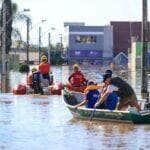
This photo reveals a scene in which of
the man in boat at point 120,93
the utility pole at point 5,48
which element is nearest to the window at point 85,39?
the utility pole at point 5,48

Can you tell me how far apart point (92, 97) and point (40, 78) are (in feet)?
38.3

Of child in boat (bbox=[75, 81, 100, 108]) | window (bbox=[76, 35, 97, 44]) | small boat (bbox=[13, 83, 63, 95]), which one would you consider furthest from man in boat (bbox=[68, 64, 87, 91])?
window (bbox=[76, 35, 97, 44])

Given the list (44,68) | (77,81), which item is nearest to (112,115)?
(77,81)

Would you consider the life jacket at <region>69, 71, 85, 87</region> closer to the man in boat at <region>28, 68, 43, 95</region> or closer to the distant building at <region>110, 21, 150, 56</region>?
the man in boat at <region>28, 68, 43, 95</region>

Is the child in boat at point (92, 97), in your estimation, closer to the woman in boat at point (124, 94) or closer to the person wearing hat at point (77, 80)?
the woman in boat at point (124, 94)

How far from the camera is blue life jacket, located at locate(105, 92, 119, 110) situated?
1928 cm

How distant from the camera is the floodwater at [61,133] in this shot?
1520 cm

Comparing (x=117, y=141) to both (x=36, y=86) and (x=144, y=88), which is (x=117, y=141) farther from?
(x=36, y=86)

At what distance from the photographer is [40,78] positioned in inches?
1228

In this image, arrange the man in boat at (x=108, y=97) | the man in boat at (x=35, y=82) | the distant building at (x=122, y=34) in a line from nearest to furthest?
the man in boat at (x=108, y=97)
the man in boat at (x=35, y=82)
the distant building at (x=122, y=34)

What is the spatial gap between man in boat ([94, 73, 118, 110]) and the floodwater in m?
0.48

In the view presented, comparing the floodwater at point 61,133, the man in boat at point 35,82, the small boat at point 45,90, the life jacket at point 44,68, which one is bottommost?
the floodwater at point 61,133

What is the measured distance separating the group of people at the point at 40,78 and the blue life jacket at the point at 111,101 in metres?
11.7

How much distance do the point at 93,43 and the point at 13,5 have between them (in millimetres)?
45714
